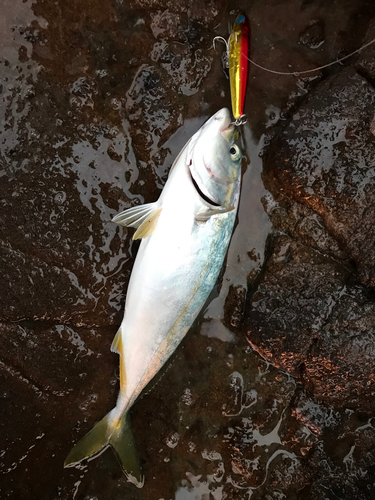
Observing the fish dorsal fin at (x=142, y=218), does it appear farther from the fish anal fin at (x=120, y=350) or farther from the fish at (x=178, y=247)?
the fish anal fin at (x=120, y=350)

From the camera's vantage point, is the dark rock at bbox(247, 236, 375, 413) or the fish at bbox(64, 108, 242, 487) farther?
the dark rock at bbox(247, 236, 375, 413)

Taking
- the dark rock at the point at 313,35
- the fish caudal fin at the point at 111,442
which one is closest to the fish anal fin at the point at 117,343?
the fish caudal fin at the point at 111,442

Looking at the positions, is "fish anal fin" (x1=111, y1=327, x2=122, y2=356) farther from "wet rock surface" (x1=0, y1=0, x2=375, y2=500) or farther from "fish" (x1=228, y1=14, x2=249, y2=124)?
"fish" (x1=228, y1=14, x2=249, y2=124)

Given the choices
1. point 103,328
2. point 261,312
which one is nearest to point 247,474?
point 261,312

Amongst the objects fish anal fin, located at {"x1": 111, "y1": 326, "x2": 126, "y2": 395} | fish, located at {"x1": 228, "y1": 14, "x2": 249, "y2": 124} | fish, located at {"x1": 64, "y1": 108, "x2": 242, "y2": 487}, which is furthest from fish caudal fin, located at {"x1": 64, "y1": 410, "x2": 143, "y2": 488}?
fish, located at {"x1": 228, "y1": 14, "x2": 249, "y2": 124}

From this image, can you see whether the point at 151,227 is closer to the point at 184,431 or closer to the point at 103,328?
the point at 103,328

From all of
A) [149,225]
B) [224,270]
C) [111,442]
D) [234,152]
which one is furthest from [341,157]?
[111,442]

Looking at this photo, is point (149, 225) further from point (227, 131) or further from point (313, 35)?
point (313, 35)
